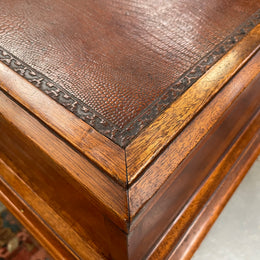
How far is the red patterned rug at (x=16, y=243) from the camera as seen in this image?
85 centimetres

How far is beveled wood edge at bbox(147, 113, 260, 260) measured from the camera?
2.64 feet

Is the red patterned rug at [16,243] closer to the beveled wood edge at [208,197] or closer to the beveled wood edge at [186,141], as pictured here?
the beveled wood edge at [208,197]

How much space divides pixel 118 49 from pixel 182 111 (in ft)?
0.82

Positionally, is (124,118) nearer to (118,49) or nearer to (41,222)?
(118,49)

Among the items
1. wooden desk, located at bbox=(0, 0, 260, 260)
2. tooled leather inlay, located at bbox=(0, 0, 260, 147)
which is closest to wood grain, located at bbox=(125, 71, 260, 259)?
wooden desk, located at bbox=(0, 0, 260, 260)

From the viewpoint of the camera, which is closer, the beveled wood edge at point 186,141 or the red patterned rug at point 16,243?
the beveled wood edge at point 186,141

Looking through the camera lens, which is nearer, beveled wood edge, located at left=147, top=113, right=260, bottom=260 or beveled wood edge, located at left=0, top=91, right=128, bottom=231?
beveled wood edge, located at left=0, top=91, right=128, bottom=231

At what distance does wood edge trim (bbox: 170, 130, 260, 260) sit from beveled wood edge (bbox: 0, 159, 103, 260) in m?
0.25

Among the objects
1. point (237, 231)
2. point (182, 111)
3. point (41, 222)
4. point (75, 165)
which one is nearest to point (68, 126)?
point (75, 165)

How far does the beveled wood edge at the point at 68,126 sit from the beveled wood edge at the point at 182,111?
0.08 ft

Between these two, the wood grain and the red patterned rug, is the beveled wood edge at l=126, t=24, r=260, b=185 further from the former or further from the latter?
the red patterned rug

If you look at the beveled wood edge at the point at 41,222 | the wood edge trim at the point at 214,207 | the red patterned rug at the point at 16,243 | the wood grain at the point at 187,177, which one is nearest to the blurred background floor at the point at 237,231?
the wood edge trim at the point at 214,207

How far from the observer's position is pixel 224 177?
950mm

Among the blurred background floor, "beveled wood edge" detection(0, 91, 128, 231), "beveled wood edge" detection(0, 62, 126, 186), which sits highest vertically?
the blurred background floor
